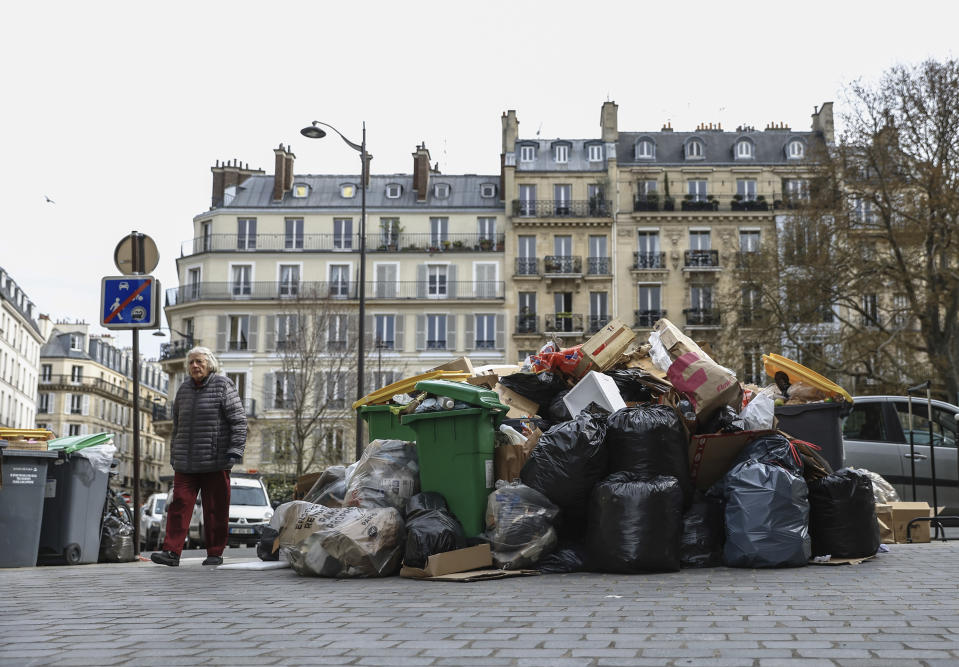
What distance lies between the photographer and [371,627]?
198 inches

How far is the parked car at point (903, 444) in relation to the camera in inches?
543

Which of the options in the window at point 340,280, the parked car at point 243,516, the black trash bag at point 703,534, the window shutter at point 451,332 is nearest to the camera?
the black trash bag at point 703,534

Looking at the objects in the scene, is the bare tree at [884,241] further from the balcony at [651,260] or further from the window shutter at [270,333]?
the window shutter at [270,333]

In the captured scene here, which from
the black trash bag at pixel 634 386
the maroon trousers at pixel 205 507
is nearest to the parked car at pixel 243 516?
the maroon trousers at pixel 205 507

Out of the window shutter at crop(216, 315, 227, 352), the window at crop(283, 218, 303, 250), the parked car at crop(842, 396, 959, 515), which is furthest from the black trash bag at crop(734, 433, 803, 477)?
the window at crop(283, 218, 303, 250)

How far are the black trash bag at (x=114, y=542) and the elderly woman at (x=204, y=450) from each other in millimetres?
1686

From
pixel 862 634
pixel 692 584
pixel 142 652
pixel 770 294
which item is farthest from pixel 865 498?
pixel 770 294

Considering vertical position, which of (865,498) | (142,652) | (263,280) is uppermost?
(263,280)

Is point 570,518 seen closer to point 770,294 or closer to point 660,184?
point 770,294

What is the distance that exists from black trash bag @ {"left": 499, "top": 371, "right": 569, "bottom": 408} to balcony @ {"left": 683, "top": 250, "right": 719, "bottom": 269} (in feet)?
142

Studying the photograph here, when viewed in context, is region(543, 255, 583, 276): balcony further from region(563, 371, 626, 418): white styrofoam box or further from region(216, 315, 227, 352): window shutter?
region(563, 371, 626, 418): white styrofoam box

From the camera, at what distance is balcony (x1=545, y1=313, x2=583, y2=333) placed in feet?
169

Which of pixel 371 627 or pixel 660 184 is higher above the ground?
pixel 660 184

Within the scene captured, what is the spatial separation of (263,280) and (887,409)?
42.4 meters
